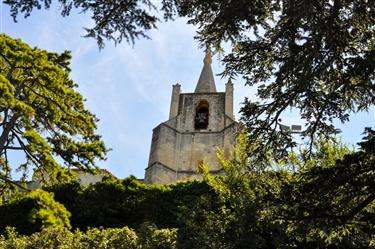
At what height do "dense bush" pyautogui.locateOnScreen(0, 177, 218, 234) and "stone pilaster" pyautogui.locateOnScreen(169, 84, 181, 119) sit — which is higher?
"stone pilaster" pyautogui.locateOnScreen(169, 84, 181, 119)

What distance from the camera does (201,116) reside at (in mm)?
36594

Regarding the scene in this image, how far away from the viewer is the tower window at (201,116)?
1414 inches

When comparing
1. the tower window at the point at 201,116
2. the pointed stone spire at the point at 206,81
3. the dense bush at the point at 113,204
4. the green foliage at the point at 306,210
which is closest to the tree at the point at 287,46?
the green foliage at the point at 306,210

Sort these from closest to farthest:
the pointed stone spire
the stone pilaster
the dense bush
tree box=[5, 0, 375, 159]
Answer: tree box=[5, 0, 375, 159], the dense bush, the stone pilaster, the pointed stone spire

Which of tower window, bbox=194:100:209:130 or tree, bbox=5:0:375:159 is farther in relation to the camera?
tower window, bbox=194:100:209:130

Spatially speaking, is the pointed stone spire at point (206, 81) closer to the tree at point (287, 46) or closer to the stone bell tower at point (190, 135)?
the stone bell tower at point (190, 135)

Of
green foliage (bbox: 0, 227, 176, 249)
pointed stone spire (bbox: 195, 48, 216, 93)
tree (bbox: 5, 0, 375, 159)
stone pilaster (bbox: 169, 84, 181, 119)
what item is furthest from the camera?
pointed stone spire (bbox: 195, 48, 216, 93)

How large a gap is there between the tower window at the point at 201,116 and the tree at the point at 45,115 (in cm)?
2086

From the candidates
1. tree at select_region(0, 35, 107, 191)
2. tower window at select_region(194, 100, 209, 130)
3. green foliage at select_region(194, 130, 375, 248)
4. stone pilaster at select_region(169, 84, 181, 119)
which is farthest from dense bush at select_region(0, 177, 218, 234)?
stone pilaster at select_region(169, 84, 181, 119)

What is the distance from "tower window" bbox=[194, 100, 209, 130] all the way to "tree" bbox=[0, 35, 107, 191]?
2086 cm

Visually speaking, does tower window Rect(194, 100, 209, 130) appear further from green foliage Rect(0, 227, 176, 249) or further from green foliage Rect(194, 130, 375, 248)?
green foliage Rect(194, 130, 375, 248)

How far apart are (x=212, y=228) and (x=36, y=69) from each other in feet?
25.8

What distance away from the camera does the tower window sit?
3591cm

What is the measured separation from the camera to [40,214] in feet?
38.7
